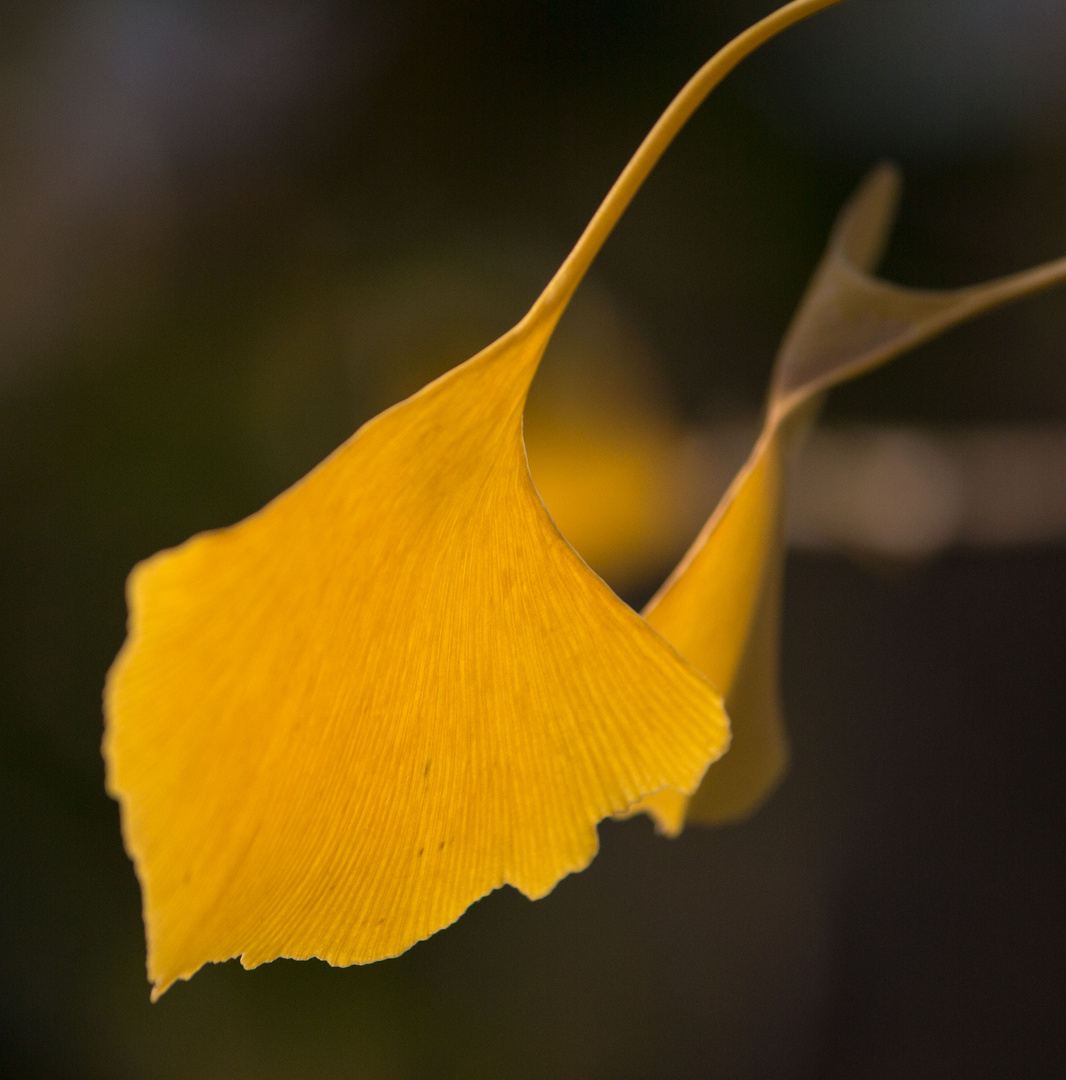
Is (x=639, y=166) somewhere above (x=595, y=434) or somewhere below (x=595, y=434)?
above

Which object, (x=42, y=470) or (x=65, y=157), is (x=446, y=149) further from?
(x=42, y=470)

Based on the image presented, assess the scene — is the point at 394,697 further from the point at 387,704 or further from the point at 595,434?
the point at 595,434

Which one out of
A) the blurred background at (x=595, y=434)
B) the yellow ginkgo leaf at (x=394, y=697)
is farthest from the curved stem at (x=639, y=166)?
the blurred background at (x=595, y=434)

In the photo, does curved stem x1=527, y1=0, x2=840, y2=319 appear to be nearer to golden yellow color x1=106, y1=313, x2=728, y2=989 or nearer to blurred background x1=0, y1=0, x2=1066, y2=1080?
golden yellow color x1=106, y1=313, x2=728, y2=989

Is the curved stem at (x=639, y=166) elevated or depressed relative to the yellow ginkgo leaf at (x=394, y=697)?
elevated

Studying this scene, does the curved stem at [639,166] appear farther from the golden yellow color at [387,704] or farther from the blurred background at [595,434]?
the blurred background at [595,434]

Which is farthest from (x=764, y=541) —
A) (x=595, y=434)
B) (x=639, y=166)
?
(x=595, y=434)

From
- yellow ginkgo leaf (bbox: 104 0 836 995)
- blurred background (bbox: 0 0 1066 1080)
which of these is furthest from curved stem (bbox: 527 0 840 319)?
blurred background (bbox: 0 0 1066 1080)
